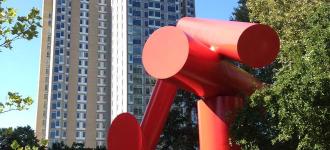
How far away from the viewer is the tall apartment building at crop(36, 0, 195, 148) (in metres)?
87.9

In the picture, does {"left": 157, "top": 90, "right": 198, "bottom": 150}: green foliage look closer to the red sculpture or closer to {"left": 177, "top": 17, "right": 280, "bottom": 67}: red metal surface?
the red sculpture

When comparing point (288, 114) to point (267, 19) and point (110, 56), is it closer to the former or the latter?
point (267, 19)

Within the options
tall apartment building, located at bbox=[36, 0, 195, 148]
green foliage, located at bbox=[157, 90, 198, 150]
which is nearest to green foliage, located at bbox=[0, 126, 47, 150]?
green foliage, located at bbox=[157, 90, 198, 150]

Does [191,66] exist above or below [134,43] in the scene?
below

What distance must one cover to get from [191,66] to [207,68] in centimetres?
47

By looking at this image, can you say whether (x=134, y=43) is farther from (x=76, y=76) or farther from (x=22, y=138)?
(x=22, y=138)

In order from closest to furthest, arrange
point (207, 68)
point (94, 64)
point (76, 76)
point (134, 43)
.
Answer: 1. point (207, 68)
2. point (134, 43)
3. point (76, 76)
4. point (94, 64)

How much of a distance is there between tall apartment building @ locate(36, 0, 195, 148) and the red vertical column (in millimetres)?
71716

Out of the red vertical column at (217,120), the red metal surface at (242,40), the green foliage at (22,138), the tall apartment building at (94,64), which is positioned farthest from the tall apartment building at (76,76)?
the red metal surface at (242,40)

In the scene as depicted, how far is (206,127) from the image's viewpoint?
12.1 metres

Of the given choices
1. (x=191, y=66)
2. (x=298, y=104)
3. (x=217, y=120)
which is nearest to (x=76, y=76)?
(x=217, y=120)

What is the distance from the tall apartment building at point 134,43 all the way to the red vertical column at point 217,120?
234ft

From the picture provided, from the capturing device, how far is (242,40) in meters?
10.9

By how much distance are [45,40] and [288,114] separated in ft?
350
